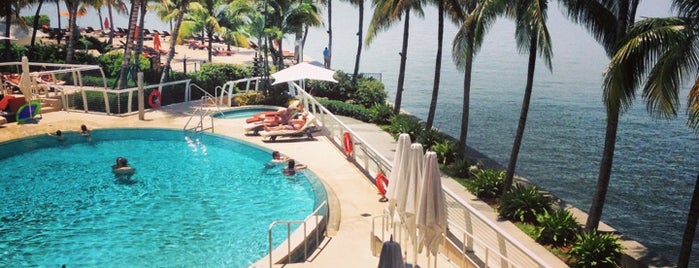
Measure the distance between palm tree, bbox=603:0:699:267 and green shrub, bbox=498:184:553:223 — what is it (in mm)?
3858

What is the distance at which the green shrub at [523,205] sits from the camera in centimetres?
1387

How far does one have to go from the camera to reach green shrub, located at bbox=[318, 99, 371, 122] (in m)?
28.2

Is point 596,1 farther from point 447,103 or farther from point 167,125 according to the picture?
point 447,103

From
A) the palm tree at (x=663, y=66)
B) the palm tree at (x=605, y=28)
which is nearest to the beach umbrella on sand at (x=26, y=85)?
the palm tree at (x=605, y=28)

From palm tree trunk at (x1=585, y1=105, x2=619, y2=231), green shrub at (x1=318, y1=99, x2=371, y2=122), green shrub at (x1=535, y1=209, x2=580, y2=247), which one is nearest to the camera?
palm tree trunk at (x1=585, y1=105, x2=619, y2=231)

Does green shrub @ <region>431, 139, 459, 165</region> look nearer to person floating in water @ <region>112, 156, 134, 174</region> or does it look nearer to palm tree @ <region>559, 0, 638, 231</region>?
palm tree @ <region>559, 0, 638, 231</region>

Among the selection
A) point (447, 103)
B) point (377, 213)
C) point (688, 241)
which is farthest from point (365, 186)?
point (447, 103)

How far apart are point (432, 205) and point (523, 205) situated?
6.29 m

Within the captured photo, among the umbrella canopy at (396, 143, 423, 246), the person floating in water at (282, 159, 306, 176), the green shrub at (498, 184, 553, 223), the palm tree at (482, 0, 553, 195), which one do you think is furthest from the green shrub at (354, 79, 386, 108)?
the umbrella canopy at (396, 143, 423, 246)

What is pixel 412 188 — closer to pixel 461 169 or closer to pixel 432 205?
pixel 432 205

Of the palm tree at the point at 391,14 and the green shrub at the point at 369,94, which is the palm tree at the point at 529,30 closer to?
the palm tree at the point at 391,14

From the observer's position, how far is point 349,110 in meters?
28.8

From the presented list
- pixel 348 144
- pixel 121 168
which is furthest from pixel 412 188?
pixel 121 168

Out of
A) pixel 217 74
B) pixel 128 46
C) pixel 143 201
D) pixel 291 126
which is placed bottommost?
pixel 143 201
